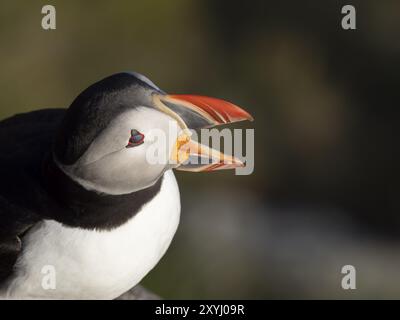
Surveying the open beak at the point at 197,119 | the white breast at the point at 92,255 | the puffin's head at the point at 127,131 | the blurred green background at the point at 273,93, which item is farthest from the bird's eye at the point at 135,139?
the blurred green background at the point at 273,93

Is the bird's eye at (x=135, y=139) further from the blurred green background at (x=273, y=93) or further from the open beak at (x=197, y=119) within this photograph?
the blurred green background at (x=273, y=93)

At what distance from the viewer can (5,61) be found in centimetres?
698

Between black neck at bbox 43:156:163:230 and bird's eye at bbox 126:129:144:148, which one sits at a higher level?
bird's eye at bbox 126:129:144:148

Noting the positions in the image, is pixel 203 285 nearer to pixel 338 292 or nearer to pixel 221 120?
pixel 338 292

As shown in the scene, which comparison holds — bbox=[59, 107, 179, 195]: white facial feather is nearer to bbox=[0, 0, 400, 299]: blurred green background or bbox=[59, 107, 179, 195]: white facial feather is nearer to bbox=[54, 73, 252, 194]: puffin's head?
bbox=[54, 73, 252, 194]: puffin's head

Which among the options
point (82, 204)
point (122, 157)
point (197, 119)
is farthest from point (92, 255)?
point (197, 119)

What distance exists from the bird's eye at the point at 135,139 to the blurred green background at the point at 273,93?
3096mm

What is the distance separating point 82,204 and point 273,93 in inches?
151

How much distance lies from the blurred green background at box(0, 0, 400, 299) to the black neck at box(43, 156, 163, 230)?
283 centimetres

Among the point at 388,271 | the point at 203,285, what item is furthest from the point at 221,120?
the point at 388,271

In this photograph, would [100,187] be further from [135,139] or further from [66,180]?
[135,139]

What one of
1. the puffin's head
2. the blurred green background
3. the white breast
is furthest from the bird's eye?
the blurred green background

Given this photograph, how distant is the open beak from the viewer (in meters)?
3.59

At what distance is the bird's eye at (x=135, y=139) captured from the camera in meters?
3.38
